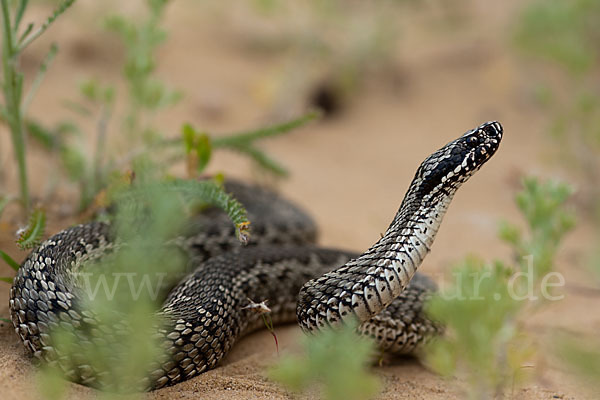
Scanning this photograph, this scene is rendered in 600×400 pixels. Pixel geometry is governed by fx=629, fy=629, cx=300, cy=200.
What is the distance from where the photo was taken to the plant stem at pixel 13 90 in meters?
4.61

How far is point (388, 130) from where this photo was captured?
12.3 metres

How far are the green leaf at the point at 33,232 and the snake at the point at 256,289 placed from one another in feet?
0.23

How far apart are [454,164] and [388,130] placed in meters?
8.19

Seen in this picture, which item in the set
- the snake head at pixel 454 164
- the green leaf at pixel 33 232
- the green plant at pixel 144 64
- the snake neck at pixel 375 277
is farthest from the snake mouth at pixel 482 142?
the green plant at pixel 144 64

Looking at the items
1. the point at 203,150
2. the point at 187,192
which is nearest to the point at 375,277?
the point at 187,192

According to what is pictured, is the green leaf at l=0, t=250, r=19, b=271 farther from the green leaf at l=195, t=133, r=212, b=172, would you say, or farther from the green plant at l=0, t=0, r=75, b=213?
the green leaf at l=195, t=133, r=212, b=172

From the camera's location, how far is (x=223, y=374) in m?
4.12

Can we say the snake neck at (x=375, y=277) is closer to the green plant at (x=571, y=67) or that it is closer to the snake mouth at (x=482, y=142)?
the snake mouth at (x=482, y=142)

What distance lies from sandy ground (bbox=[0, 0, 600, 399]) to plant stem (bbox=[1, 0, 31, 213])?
53 cm

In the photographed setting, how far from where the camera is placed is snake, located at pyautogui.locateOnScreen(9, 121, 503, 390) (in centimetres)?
373

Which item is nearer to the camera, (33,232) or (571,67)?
(33,232)

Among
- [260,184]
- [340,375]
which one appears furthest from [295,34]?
[340,375]

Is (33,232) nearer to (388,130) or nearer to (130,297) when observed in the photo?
(130,297)

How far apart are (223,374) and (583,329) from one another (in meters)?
3.44
